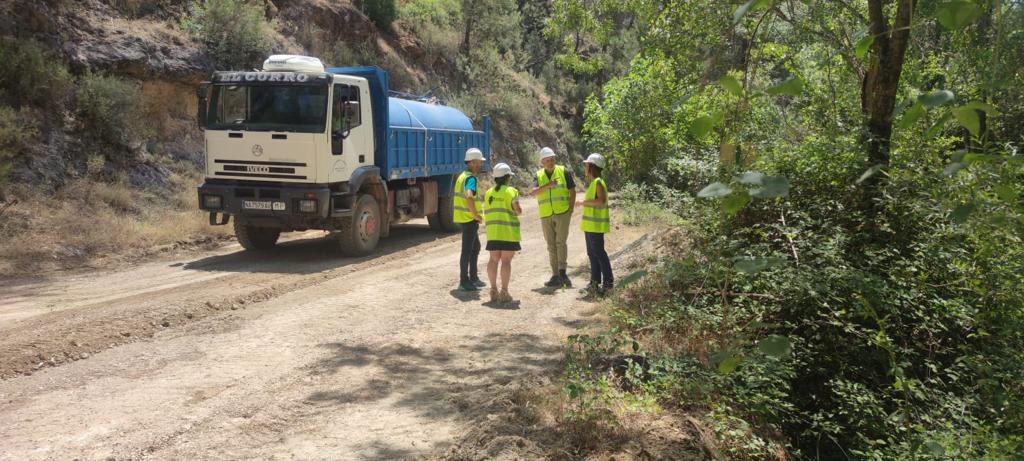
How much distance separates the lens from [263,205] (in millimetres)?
10312

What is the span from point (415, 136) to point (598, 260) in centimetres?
571

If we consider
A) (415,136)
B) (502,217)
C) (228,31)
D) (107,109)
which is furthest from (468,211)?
(228,31)

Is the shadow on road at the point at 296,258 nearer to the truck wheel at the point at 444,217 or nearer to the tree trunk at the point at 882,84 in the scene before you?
the truck wheel at the point at 444,217

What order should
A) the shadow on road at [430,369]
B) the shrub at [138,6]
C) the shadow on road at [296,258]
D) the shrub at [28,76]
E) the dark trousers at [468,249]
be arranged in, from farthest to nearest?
1. the shrub at [138,6]
2. the shrub at [28,76]
3. the shadow on road at [296,258]
4. the dark trousers at [468,249]
5. the shadow on road at [430,369]

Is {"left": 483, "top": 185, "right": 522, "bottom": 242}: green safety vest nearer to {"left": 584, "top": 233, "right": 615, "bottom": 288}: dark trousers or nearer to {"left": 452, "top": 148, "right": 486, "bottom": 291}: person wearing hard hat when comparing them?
{"left": 452, "top": 148, "right": 486, "bottom": 291}: person wearing hard hat

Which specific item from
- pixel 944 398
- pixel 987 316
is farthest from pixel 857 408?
pixel 987 316

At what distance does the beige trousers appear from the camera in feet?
29.2

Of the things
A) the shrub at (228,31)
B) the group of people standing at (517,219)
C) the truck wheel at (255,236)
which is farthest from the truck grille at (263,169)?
the shrub at (228,31)

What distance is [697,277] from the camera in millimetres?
5504

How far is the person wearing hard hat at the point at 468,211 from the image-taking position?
28.3ft

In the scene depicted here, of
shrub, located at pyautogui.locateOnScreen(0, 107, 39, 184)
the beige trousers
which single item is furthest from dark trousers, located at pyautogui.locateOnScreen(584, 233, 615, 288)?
shrub, located at pyautogui.locateOnScreen(0, 107, 39, 184)

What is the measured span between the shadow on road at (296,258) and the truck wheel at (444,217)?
1014mm

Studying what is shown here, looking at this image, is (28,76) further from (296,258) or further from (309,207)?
(309,207)

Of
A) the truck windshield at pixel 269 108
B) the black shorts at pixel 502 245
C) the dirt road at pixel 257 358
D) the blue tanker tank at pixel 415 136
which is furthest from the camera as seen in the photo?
the blue tanker tank at pixel 415 136
